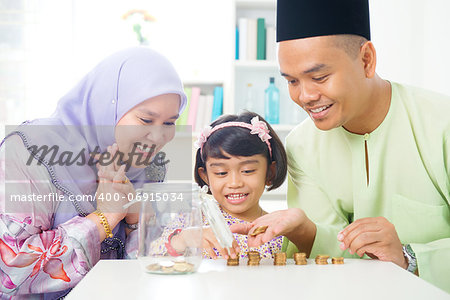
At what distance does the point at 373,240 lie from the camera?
1090mm

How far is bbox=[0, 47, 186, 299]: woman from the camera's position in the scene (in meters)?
1.24

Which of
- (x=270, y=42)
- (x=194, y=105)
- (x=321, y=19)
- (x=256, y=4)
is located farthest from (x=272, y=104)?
(x=321, y=19)

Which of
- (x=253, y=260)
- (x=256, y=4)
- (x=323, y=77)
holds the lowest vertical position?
(x=253, y=260)

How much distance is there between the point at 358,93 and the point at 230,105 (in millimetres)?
1943

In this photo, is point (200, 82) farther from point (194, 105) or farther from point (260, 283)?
point (260, 283)

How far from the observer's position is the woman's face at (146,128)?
4.86 feet

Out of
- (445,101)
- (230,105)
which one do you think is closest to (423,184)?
(445,101)

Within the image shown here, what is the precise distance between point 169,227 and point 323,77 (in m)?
0.58

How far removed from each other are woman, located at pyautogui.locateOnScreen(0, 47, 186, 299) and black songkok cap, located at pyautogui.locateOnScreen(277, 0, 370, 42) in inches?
16.9

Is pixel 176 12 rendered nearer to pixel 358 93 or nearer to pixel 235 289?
pixel 358 93

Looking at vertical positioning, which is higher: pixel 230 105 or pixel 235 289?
pixel 230 105

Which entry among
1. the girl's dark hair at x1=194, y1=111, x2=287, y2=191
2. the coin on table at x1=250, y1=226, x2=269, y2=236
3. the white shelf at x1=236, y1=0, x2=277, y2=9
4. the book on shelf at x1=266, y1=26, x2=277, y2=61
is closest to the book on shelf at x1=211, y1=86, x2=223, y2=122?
the book on shelf at x1=266, y1=26, x2=277, y2=61

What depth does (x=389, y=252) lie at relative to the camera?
109 cm

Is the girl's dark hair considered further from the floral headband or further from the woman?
the woman
